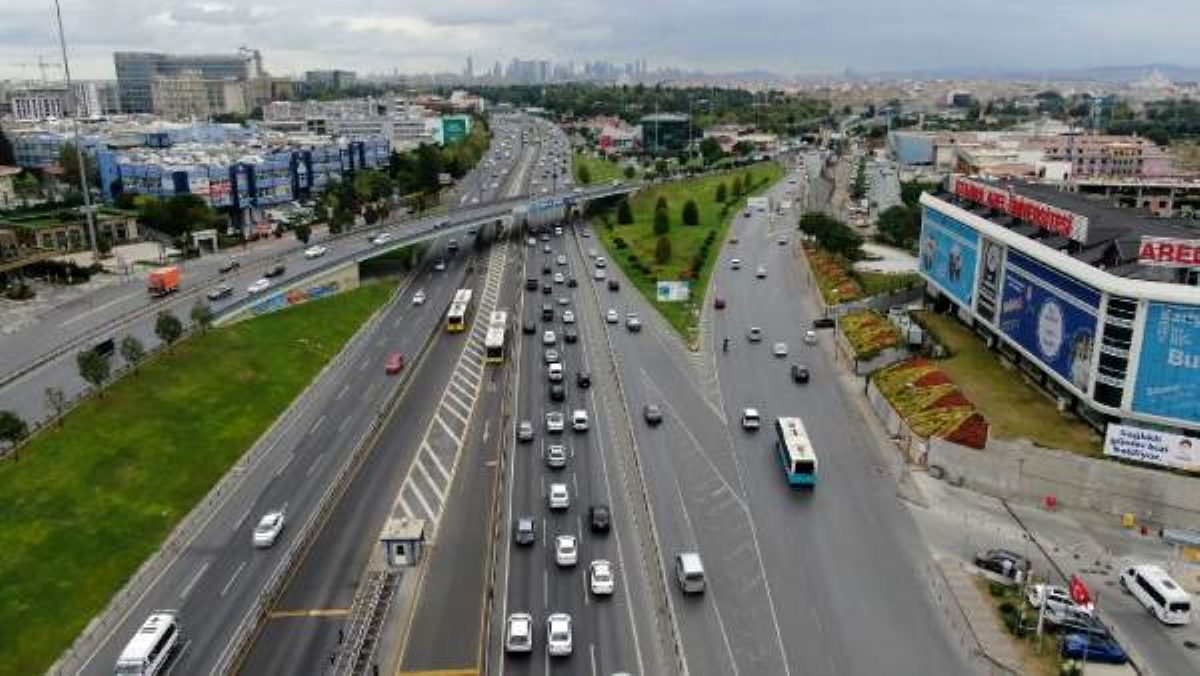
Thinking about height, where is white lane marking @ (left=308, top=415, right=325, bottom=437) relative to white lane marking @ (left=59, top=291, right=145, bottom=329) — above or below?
below

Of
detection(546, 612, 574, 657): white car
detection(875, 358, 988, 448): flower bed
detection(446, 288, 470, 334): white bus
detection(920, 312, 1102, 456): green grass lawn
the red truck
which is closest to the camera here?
detection(546, 612, 574, 657): white car

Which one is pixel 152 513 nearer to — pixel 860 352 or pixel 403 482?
pixel 403 482

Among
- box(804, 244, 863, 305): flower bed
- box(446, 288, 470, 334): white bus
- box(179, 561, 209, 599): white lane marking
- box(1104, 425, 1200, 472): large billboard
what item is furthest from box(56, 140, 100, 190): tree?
box(1104, 425, 1200, 472): large billboard

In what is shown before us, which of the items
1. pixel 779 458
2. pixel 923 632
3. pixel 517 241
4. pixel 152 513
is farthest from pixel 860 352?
pixel 517 241

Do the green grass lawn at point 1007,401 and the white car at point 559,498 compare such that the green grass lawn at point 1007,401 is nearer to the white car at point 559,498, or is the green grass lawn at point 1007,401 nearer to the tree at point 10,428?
the white car at point 559,498

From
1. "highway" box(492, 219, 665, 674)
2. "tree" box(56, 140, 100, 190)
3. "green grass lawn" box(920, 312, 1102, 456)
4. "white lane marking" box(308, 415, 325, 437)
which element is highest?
"tree" box(56, 140, 100, 190)

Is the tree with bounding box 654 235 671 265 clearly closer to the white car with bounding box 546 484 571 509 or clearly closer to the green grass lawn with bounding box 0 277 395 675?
the green grass lawn with bounding box 0 277 395 675

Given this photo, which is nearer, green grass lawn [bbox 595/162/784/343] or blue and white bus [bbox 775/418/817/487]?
blue and white bus [bbox 775/418/817/487]
